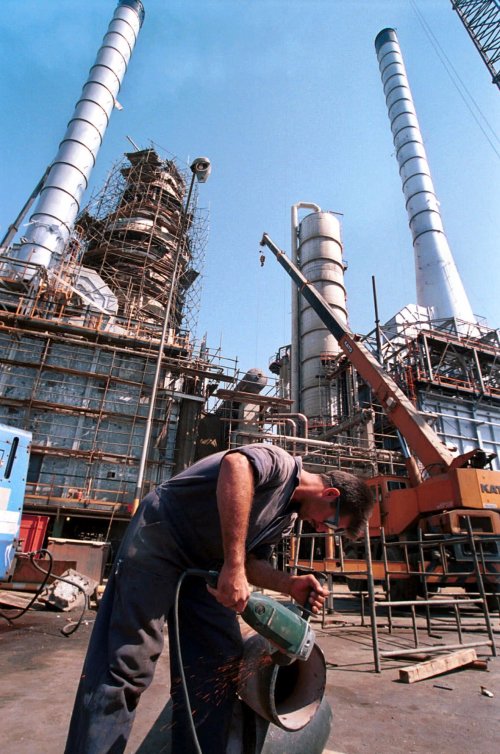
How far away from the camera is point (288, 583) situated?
83.4 inches

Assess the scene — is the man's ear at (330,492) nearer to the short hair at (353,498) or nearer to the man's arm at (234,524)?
the short hair at (353,498)

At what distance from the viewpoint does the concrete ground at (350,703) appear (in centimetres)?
244

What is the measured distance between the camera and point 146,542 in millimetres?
1909

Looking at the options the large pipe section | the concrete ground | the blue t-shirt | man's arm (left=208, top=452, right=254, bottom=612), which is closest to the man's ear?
the blue t-shirt

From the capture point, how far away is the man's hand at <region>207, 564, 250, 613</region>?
1.63 m

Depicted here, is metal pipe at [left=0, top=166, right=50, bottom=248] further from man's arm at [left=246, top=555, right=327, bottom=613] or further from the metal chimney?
man's arm at [left=246, top=555, right=327, bottom=613]

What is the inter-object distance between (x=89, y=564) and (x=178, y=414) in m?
8.61

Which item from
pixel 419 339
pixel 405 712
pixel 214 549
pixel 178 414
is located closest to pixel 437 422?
pixel 419 339

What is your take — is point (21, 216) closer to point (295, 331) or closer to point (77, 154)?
point (77, 154)

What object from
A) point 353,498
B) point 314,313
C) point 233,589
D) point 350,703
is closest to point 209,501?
point 233,589

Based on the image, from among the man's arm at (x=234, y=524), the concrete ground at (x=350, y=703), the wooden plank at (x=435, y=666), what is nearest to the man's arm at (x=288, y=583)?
the man's arm at (x=234, y=524)

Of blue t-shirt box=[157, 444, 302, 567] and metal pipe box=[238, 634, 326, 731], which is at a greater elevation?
blue t-shirt box=[157, 444, 302, 567]

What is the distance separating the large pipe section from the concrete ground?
791 inches

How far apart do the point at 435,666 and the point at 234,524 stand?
3826mm
